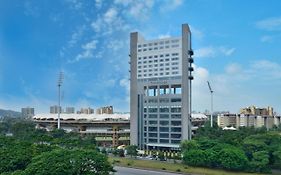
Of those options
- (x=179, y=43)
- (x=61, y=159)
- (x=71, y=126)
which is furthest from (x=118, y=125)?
(x=61, y=159)

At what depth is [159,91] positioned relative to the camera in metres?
37.9

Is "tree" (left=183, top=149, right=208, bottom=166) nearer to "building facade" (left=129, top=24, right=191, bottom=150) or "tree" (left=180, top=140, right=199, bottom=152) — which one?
"tree" (left=180, top=140, right=199, bottom=152)

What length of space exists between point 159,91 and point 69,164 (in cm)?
2316

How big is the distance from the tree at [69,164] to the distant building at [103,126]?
28775mm

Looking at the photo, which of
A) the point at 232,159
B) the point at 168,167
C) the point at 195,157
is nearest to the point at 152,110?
the point at 168,167

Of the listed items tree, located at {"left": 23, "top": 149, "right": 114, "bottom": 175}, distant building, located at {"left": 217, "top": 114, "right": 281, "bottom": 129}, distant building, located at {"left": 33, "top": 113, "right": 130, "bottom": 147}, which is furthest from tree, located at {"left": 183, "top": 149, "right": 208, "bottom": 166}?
distant building, located at {"left": 217, "top": 114, "right": 281, "bottom": 129}

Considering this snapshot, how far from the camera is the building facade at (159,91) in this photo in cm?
3619

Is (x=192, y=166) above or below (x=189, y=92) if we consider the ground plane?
below

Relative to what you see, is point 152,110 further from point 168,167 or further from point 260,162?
point 260,162

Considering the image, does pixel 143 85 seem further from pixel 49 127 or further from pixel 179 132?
pixel 49 127

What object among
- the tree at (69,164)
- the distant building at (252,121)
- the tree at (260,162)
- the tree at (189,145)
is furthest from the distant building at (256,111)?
the tree at (69,164)

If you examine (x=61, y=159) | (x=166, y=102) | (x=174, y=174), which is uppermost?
(x=166, y=102)

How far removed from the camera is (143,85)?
38688mm

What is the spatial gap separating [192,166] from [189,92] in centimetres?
1094
